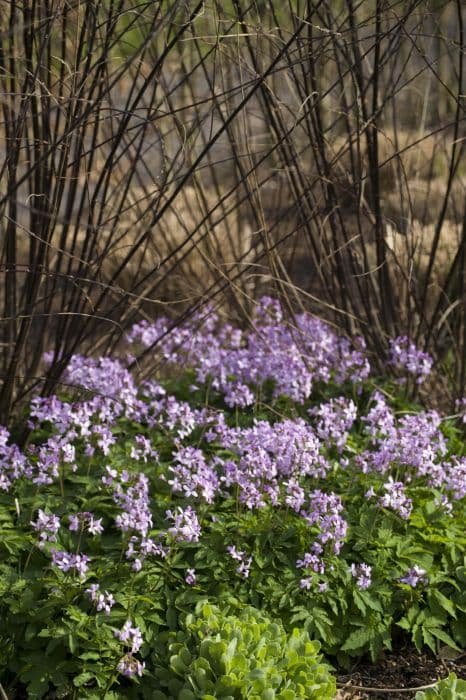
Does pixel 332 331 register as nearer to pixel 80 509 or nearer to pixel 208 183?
pixel 80 509

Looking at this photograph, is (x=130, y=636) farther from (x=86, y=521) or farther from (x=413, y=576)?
(x=413, y=576)

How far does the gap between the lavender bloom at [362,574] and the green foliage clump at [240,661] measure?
0.28m

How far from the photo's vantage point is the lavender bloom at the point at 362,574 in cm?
311

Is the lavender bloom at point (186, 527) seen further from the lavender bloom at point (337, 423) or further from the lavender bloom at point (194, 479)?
the lavender bloom at point (337, 423)

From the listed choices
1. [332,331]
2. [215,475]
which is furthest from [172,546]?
[332,331]

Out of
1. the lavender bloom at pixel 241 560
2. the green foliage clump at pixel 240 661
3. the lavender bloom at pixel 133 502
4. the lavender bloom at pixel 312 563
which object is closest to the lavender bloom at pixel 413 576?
the lavender bloom at pixel 312 563

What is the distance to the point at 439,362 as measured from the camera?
15.1 feet

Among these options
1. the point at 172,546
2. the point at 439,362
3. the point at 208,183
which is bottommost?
the point at 208,183

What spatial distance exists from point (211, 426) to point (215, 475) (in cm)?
54

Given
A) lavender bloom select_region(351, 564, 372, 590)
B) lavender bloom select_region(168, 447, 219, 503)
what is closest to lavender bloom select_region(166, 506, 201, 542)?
lavender bloom select_region(168, 447, 219, 503)

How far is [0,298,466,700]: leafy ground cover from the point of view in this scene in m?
2.83

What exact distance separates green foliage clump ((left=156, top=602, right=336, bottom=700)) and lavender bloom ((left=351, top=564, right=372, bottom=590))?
285mm

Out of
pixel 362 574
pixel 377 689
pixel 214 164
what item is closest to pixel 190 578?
pixel 362 574

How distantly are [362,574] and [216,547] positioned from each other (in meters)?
0.50
